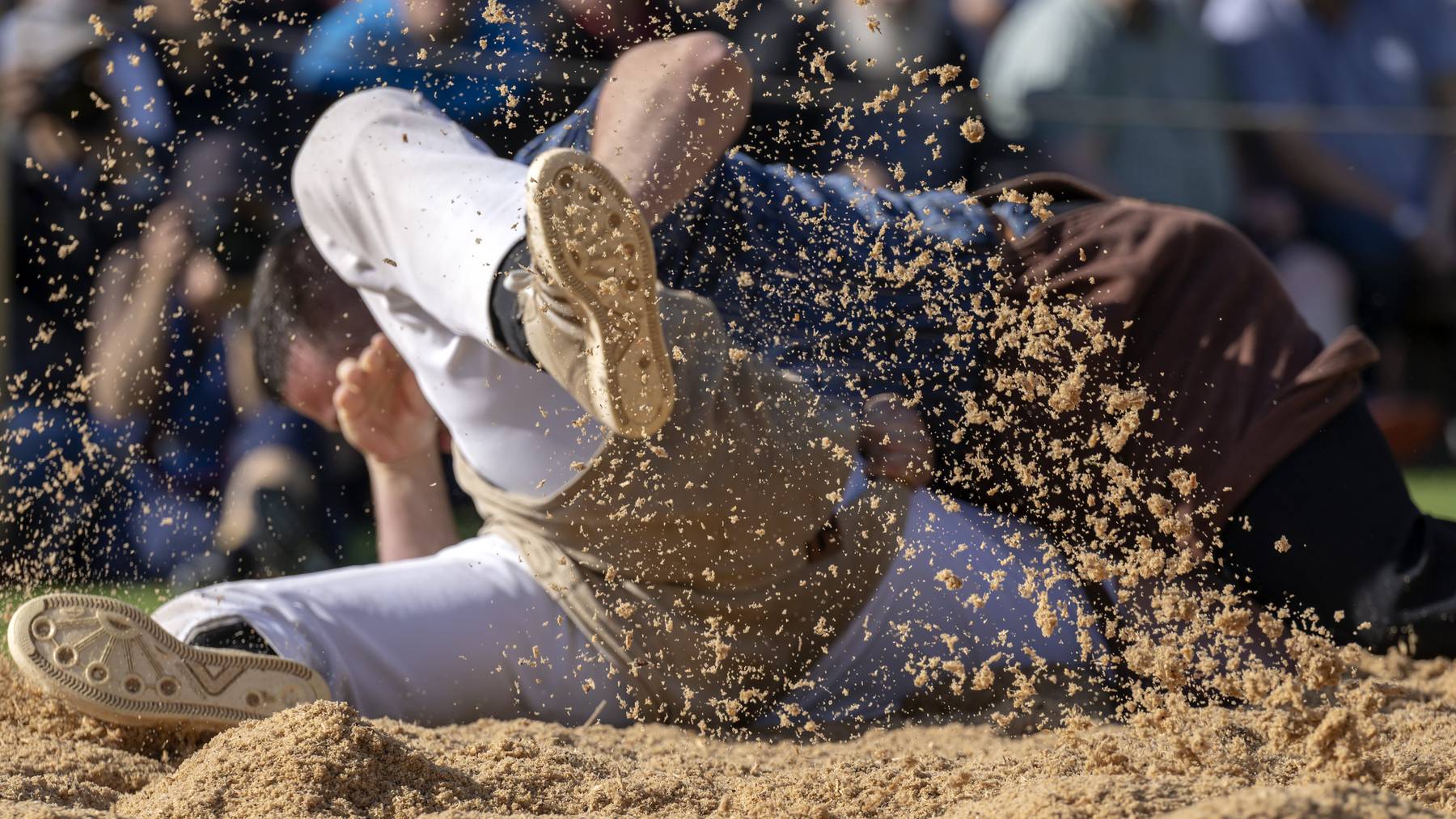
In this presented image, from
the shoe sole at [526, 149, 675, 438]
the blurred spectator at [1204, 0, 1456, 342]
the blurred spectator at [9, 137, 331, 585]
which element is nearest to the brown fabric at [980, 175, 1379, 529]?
the shoe sole at [526, 149, 675, 438]

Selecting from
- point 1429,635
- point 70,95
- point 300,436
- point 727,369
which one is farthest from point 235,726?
point 70,95

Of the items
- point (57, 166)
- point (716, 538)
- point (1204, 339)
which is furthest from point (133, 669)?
point (57, 166)

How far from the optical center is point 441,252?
5.88ft

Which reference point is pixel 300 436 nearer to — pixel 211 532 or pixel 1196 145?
pixel 211 532

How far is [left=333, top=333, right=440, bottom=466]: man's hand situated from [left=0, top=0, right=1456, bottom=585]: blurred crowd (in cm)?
38

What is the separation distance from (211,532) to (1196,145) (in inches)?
117

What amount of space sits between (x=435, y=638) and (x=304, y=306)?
2.56 ft

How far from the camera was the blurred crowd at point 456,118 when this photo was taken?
2477 millimetres

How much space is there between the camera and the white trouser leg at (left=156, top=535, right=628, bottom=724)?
6.09 feet

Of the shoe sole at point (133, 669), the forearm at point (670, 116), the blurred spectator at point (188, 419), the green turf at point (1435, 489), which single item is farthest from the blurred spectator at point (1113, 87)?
the shoe sole at point (133, 669)

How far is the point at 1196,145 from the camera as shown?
181 inches

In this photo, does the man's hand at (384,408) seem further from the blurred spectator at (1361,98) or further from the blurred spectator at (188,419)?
the blurred spectator at (1361,98)

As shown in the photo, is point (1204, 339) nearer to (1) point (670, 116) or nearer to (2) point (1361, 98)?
(1) point (670, 116)

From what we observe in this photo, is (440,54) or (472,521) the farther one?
(472,521)
